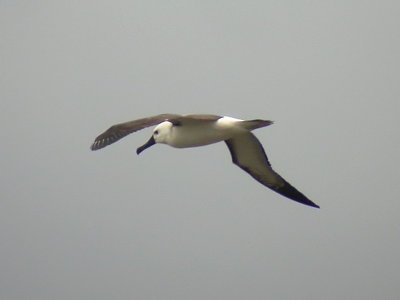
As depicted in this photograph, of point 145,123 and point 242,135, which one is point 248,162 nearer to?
point 242,135

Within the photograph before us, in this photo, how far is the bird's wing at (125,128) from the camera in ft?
45.1

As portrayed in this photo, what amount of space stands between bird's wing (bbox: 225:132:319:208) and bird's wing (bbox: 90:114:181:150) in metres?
1.74

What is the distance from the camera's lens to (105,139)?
47.7ft

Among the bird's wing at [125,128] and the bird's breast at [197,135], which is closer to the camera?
the bird's wing at [125,128]

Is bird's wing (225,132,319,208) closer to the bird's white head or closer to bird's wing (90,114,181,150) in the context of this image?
the bird's white head

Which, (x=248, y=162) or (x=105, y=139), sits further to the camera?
(x=248, y=162)

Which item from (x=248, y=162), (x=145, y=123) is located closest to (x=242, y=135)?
(x=248, y=162)

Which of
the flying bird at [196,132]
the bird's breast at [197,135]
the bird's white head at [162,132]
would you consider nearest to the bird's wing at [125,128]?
the flying bird at [196,132]

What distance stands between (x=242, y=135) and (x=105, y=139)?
206 centimetres

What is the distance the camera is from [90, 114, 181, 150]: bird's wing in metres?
13.8

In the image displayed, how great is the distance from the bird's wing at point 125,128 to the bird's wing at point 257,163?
1741 millimetres

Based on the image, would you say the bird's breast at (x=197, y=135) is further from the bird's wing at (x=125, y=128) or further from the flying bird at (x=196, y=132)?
the bird's wing at (x=125, y=128)

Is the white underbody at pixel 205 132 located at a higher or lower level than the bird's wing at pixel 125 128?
lower

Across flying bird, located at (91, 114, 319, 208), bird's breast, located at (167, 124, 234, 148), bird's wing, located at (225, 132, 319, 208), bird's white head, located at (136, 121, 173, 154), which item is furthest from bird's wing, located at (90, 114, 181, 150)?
bird's wing, located at (225, 132, 319, 208)
